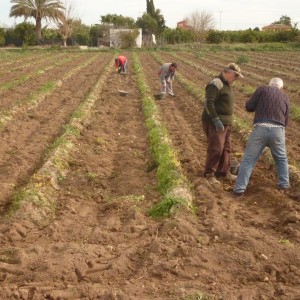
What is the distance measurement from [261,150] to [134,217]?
215 cm

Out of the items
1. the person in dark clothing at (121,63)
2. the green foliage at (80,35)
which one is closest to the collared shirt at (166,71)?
the person in dark clothing at (121,63)

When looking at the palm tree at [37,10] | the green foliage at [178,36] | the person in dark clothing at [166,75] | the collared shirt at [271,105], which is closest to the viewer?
the collared shirt at [271,105]

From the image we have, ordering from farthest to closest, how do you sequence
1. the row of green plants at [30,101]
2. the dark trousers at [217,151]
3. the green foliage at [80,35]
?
the green foliage at [80,35]
the row of green plants at [30,101]
the dark trousers at [217,151]

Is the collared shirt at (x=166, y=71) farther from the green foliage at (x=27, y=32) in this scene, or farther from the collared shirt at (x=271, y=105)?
the green foliage at (x=27, y=32)

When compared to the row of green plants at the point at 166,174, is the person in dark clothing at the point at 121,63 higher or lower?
higher

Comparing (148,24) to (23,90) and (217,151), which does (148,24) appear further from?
(217,151)

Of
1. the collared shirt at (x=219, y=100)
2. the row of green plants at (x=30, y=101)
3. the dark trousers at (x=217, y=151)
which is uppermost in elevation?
the collared shirt at (x=219, y=100)

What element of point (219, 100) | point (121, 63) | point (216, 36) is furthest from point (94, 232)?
point (216, 36)

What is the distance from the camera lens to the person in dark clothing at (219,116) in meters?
6.84

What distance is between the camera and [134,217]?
5641mm

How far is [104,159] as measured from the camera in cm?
841

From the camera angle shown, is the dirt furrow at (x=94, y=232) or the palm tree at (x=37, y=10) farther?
the palm tree at (x=37, y=10)

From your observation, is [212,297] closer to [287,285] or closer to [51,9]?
[287,285]

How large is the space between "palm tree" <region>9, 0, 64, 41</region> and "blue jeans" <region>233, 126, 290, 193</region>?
2109 inches
